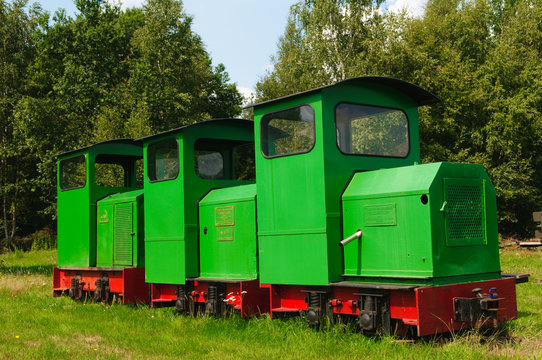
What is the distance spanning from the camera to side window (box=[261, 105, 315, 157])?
7.10m

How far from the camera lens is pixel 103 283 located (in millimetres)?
11203

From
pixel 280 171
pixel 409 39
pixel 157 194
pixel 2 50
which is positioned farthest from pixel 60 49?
pixel 280 171

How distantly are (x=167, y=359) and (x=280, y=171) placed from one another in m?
2.69

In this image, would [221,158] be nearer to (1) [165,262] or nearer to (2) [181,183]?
(2) [181,183]

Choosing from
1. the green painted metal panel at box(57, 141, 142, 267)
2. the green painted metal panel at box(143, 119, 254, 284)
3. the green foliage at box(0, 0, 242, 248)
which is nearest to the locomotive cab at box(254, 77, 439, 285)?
the green painted metal panel at box(143, 119, 254, 284)

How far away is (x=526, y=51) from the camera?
30.5 metres

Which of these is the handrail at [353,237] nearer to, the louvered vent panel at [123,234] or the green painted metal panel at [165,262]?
the green painted metal panel at [165,262]

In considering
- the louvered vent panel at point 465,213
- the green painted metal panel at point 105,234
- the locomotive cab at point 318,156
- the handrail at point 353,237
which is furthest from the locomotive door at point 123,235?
the louvered vent panel at point 465,213

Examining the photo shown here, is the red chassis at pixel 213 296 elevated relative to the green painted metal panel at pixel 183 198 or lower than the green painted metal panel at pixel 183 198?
lower

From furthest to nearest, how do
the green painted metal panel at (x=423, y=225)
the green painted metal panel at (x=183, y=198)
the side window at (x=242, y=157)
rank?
the side window at (x=242, y=157), the green painted metal panel at (x=183, y=198), the green painted metal panel at (x=423, y=225)

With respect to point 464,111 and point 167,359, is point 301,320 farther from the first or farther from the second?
point 464,111

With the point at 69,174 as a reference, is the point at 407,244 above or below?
below

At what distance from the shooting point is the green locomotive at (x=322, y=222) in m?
6.11

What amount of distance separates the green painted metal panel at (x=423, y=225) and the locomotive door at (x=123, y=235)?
5.28m
